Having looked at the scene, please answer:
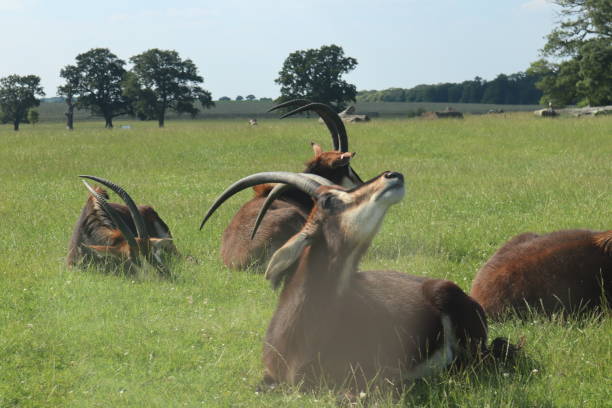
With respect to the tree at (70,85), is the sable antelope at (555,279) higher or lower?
lower

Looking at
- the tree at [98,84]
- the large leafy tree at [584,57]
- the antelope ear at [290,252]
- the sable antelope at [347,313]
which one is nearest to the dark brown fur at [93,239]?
the sable antelope at [347,313]

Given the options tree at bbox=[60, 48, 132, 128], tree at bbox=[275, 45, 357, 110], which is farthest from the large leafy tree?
tree at bbox=[60, 48, 132, 128]

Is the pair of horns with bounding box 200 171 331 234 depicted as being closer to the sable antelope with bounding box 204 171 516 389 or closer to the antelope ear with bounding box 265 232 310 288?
the sable antelope with bounding box 204 171 516 389

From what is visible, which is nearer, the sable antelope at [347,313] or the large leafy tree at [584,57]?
the sable antelope at [347,313]

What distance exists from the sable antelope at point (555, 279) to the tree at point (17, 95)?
91541 millimetres

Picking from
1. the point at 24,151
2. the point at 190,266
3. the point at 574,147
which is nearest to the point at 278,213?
the point at 190,266

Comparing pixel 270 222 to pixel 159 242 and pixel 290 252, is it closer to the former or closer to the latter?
pixel 159 242

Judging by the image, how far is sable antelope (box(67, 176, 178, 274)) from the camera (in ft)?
26.3

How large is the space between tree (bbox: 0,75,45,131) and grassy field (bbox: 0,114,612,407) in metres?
74.9

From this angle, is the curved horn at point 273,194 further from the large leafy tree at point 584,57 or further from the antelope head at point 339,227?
the large leafy tree at point 584,57

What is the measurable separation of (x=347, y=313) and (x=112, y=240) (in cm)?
471

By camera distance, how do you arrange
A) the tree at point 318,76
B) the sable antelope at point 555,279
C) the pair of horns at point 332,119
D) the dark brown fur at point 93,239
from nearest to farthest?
the sable antelope at point 555,279 < the dark brown fur at point 93,239 < the pair of horns at point 332,119 < the tree at point 318,76

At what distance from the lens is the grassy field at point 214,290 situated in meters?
4.82

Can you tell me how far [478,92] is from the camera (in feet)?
470
